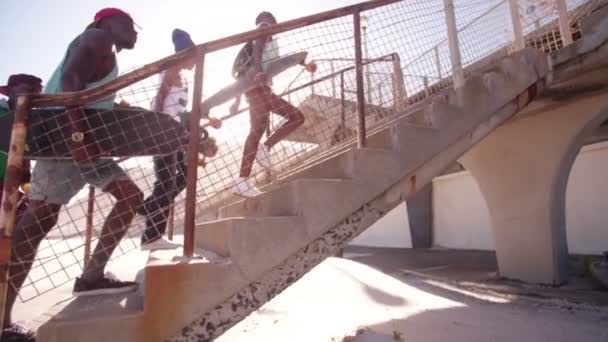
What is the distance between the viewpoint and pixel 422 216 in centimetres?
1479

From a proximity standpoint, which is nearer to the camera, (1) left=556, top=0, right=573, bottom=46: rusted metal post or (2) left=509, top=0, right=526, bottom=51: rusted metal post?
(1) left=556, top=0, right=573, bottom=46: rusted metal post

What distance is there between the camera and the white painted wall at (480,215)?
947 cm

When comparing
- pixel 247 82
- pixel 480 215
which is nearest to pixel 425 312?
pixel 247 82

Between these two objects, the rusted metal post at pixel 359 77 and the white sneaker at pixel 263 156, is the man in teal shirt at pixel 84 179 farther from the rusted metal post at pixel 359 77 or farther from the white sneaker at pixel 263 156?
the rusted metal post at pixel 359 77

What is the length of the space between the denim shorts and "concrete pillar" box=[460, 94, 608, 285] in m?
6.18

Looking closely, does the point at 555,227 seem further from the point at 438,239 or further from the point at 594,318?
the point at 438,239

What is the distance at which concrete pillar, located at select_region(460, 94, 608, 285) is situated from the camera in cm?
560

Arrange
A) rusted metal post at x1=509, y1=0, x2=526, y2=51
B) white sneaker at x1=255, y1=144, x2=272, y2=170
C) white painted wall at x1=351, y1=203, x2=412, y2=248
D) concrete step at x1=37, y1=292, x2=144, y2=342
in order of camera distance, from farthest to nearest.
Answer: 1. white painted wall at x1=351, y1=203, x2=412, y2=248
2. rusted metal post at x1=509, y1=0, x2=526, y2=51
3. white sneaker at x1=255, y1=144, x2=272, y2=170
4. concrete step at x1=37, y1=292, x2=144, y2=342

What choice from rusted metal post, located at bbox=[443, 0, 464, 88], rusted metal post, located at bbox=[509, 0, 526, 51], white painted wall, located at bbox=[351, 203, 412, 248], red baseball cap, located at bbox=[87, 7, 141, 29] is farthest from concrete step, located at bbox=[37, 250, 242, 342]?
white painted wall, located at bbox=[351, 203, 412, 248]

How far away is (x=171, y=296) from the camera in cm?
178

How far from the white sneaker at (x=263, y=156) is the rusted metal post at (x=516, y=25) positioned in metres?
4.24

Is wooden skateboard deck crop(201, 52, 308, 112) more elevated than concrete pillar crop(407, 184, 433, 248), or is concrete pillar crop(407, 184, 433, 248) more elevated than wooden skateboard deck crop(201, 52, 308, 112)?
wooden skateboard deck crop(201, 52, 308, 112)

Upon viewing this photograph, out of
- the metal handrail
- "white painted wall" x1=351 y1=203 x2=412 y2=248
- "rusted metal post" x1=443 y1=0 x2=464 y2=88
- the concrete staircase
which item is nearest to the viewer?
the concrete staircase

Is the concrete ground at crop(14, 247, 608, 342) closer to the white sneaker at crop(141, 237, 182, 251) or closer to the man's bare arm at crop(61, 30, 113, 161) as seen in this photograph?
the white sneaker at crop(141, 237, 182, 251)
